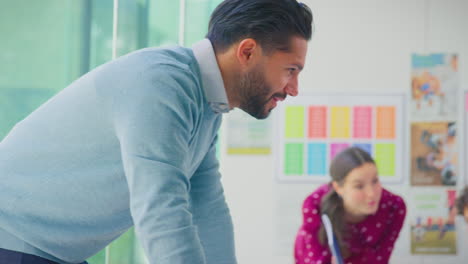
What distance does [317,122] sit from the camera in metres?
3.13

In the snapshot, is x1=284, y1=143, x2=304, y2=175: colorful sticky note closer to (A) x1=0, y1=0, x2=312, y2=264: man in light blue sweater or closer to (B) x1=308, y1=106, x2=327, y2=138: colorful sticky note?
(B) x1=308, y1=106, x2=327, y2=138: colorful sticky note

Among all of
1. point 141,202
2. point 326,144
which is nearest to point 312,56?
point 326,144

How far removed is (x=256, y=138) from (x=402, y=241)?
977 millimetres

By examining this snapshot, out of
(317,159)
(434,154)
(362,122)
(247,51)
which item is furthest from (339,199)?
(247,51)

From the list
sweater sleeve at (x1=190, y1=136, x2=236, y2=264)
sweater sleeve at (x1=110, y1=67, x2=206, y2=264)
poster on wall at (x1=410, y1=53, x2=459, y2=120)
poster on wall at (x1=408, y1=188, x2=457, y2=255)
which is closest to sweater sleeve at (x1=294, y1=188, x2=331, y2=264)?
poster on wall at (x1=408, y1=188, x2=457, y2=255)

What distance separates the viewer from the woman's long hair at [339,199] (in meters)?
2.40

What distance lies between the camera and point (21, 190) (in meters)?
0.77

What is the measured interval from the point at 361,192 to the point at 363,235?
0.19 m

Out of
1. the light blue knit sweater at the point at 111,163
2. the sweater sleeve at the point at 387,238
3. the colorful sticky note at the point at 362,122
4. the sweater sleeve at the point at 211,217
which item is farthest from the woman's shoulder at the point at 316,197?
the light blue knit sweater at the point at 111,163

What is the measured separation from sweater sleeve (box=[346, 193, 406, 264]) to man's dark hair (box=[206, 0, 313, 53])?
176 centimetres

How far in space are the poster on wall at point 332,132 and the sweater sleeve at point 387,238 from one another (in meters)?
0.56

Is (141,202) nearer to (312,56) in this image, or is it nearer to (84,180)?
(84,180)

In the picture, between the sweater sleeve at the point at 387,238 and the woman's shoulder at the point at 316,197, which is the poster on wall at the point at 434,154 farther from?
the woman's shoulder at the point at 316,197

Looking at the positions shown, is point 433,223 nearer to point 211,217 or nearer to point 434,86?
point 434,86
